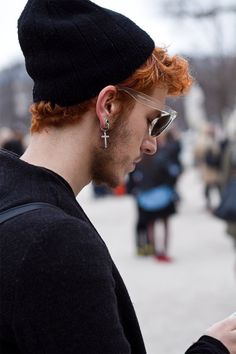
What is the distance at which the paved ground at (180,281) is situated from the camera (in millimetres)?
Result: 6246

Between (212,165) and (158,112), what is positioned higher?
(158,112)

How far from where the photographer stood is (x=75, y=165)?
1.74m

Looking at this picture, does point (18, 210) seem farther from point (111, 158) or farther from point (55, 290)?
point (111, 158)

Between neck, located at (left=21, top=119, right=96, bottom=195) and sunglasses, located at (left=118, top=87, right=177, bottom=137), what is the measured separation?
0.48 ft

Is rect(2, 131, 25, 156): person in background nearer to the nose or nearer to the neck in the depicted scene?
the nose

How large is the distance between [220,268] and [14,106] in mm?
48428

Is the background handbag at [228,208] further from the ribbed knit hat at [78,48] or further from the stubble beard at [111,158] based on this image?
the ribbed knit hat at [78,48]

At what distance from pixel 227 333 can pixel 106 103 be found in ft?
2.07

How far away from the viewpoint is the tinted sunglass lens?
6.32 ft

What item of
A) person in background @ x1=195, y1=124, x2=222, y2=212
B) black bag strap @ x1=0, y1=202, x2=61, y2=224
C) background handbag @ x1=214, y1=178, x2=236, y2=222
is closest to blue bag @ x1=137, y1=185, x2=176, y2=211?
background handbag @ x1=214, y1=178, x2=236, y2=222

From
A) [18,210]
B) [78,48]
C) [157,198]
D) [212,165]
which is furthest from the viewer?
[212,165]

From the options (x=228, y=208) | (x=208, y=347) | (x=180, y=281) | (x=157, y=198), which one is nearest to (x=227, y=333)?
(x=208, y=347)

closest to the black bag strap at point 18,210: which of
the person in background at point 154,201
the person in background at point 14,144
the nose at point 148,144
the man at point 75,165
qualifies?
the man at point 75,165

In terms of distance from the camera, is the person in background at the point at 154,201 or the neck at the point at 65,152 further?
the person in background at the point at 154,201
